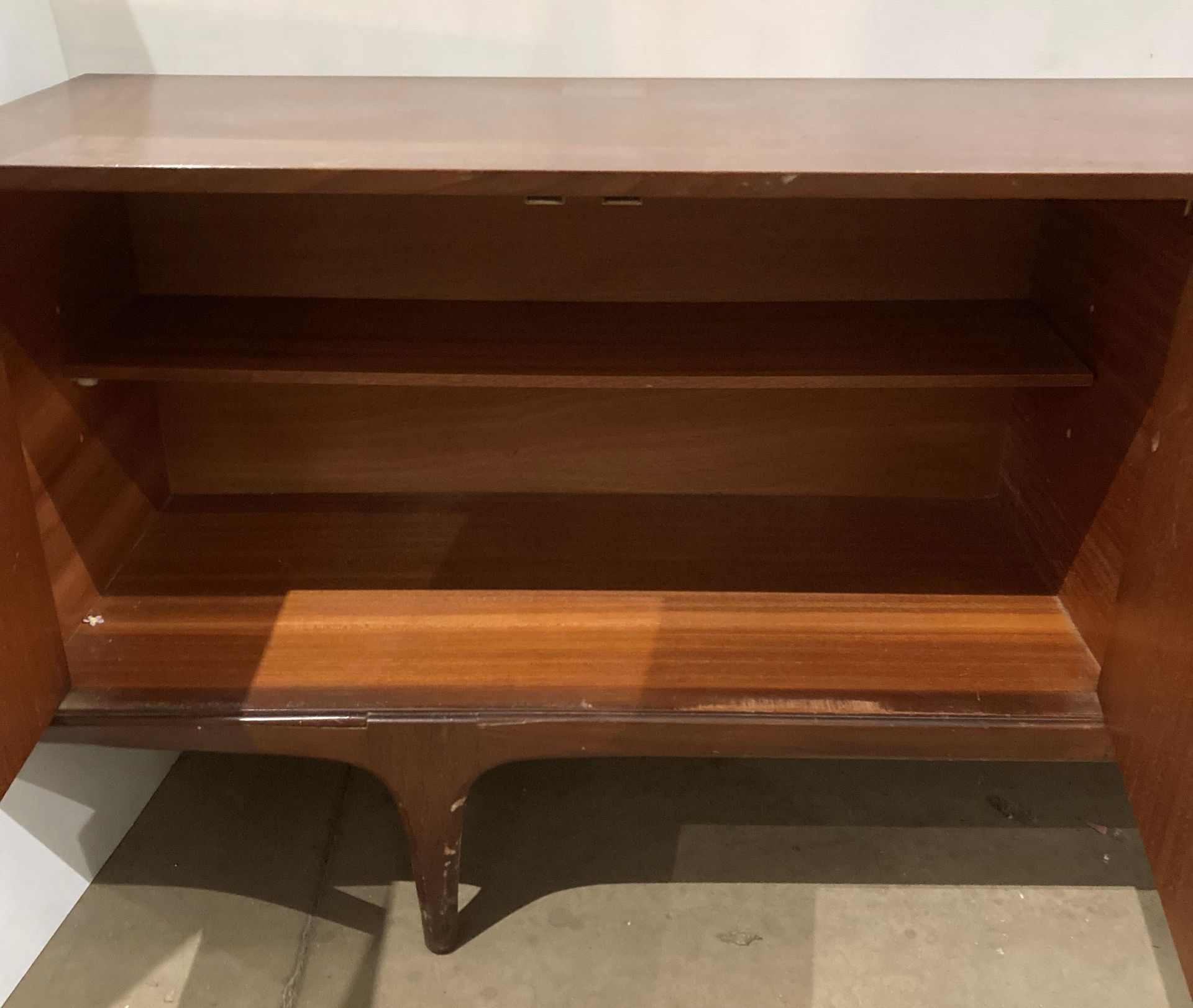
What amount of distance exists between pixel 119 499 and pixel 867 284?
0.95 meters

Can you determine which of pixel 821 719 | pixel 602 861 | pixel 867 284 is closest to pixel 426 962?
pixel 602 861

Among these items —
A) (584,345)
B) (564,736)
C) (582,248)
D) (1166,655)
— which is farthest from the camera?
(582,248)

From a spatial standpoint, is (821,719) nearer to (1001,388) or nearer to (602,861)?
(602,861)

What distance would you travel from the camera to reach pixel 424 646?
Answer: 3.74ft

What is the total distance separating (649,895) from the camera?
1297mm

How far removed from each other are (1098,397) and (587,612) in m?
0.60

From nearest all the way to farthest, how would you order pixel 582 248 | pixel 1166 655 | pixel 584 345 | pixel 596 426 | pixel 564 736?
pixel 1166 655, pixel 564 736, pixel 584 345, pixel 582 248, pixel 596 426

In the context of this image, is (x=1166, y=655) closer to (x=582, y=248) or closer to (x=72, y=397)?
(x=582, y=248)

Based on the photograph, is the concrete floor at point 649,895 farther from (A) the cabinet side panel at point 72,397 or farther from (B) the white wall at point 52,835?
(A) the cabinet side panel at point 72,397

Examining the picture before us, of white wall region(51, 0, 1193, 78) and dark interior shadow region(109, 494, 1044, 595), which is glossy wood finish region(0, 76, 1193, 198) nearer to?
white wall region(51, 0, 1193, 78)

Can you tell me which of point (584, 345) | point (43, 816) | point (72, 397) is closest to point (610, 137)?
point (584, 345)

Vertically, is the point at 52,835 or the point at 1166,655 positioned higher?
the point at 1166,655

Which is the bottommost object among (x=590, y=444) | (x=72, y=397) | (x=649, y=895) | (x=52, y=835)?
(x=649, y=895)

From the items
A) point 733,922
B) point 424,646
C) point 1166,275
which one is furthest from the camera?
point 733,922
